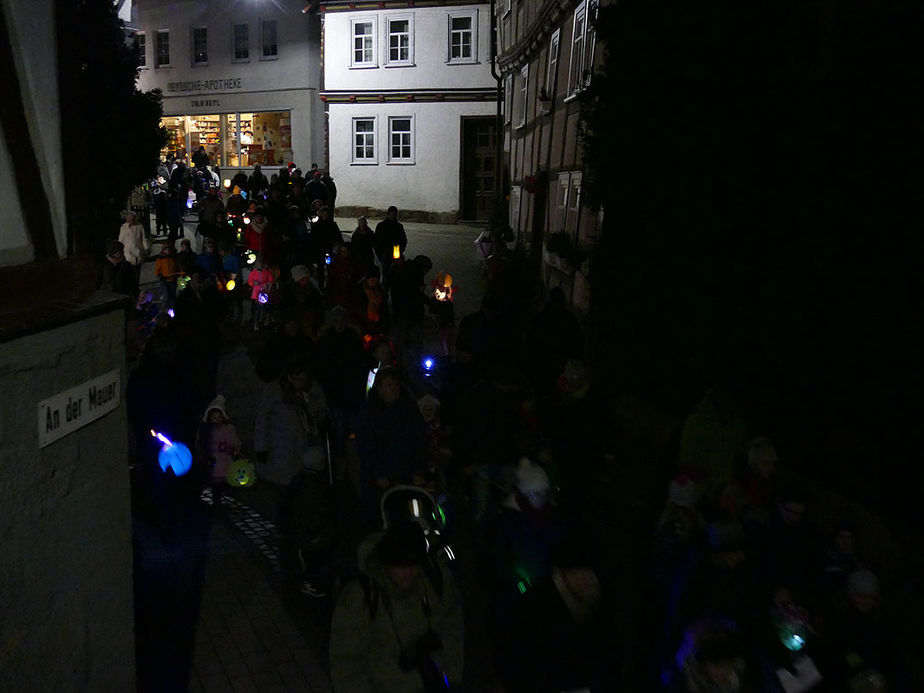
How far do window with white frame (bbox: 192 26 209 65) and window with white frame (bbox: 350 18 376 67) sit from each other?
8627 mm

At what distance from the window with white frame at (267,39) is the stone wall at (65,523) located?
114 ft

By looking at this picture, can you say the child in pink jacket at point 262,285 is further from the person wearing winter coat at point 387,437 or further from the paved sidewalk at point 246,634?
the person wearing winter coat at point 387,437

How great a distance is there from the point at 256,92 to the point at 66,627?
35.3m

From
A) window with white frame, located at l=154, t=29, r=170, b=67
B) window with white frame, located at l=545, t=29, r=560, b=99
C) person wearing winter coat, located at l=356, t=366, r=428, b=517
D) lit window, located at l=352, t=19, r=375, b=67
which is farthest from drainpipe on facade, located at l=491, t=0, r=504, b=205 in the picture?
person wearing winter coat, located at l=356, t=366, r=428, b=517

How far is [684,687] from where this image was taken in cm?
434

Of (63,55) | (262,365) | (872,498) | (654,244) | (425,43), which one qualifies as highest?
(425,43)

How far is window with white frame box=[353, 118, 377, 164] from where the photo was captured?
109ft

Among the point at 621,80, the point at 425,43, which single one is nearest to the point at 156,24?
the point at 425,43

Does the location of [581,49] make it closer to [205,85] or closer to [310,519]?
[310,519]

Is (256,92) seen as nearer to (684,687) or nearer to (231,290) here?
(231,290)

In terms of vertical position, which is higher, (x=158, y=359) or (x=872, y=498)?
(x=158, y=359)

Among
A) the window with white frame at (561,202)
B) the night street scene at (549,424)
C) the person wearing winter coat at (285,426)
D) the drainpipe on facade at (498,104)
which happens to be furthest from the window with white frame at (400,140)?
the person wearing winter coat at (285,426)

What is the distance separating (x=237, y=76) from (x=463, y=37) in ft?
35.7

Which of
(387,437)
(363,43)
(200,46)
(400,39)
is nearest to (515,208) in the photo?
(400,39)
